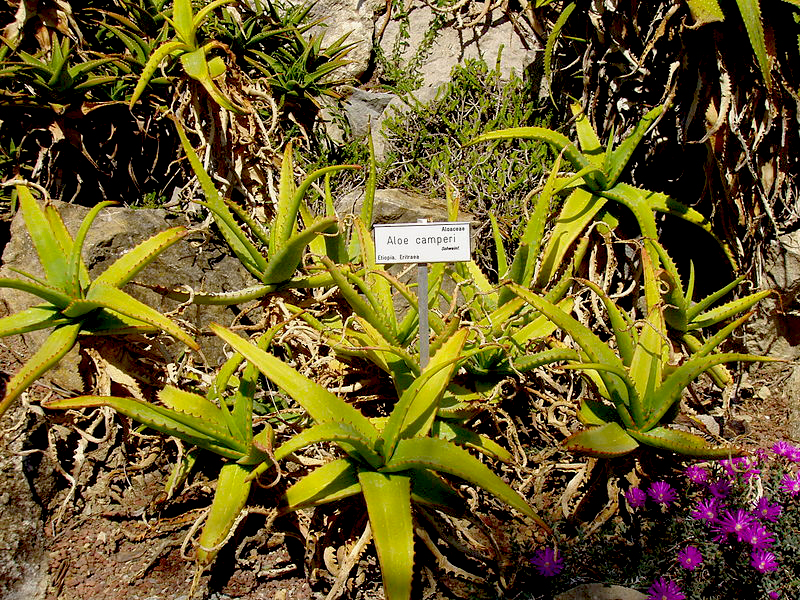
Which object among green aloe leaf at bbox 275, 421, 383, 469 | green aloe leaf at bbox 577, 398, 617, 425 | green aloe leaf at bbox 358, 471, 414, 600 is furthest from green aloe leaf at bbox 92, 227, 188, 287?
green aloe leaf at bbox 577, 398, 617, 425

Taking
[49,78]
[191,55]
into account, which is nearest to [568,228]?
[191,55]

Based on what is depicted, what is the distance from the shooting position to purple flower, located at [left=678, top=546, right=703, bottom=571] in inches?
62.0

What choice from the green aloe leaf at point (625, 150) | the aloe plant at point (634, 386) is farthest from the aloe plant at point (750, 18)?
the aloe plant at point (634, 386)

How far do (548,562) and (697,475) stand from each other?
523 mm

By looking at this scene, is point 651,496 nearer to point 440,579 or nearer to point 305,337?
point 440,579

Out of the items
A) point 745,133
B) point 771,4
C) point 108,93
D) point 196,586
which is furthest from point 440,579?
point 108,93

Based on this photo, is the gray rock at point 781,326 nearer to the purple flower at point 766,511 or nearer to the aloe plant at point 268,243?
the purple flower at point 766,511

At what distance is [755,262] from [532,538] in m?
1.46

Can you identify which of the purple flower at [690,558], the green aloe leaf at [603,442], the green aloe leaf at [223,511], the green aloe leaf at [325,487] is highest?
the green aloe leaf at [603,442]

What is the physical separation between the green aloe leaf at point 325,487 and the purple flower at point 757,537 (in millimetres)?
989

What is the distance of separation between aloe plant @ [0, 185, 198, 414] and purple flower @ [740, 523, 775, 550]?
1504 millimetres

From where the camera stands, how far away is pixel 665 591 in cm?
151

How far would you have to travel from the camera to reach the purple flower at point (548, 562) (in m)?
1.63

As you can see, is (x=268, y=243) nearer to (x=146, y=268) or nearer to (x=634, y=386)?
(x=146, y=268)
